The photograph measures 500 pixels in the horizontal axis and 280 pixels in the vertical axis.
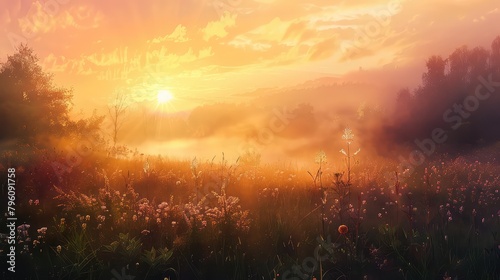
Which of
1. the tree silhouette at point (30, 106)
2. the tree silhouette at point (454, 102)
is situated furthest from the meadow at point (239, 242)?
the tree silhouette at point (454, 102)

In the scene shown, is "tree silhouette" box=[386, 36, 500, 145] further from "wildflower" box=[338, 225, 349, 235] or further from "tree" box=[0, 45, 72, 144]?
"wildflower" box=[338, 225, 349, 235]

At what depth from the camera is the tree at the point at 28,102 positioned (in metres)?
26.1

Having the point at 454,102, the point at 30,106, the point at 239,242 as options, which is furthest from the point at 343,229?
the point at 454,102

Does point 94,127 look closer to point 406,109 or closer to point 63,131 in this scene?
point 63,131

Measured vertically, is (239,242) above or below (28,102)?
below

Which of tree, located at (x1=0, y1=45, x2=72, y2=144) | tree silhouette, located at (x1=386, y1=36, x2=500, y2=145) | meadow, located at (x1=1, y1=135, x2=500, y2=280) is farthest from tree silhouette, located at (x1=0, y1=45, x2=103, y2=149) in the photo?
tree silhouette, located at (x1=386, y1=36, x2=500, y2=145)

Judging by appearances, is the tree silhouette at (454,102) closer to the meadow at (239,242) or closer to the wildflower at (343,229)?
the meadow at (239,242)

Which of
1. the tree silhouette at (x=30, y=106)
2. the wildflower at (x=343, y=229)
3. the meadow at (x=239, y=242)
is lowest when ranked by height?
the meadow at (x=239, y=242)

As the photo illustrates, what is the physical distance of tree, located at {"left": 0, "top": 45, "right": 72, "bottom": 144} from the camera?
1028 inches

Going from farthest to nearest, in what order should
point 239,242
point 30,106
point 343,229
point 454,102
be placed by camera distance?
1. point 454,102
2. point 30,106
3. point 239,242
4. point 343,229

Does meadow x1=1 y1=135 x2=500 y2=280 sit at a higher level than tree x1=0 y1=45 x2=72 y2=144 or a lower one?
lower

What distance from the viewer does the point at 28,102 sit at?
27.6 m

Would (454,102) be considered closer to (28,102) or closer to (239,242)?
(28,102)

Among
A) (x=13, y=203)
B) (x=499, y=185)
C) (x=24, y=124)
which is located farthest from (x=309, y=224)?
(x=24, y=124)
